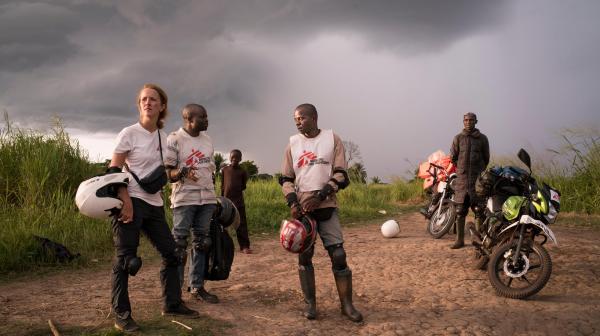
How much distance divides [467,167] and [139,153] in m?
5.26

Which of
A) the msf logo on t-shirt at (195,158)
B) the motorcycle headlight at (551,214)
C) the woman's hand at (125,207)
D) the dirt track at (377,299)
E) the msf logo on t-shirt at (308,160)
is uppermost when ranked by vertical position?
the msf logo on t-shirt at (195,158)

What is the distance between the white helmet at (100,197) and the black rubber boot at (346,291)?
194 cm

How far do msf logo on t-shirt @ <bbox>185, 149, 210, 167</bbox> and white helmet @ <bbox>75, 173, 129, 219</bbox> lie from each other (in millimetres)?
997

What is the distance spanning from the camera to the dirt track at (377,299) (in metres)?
4.47

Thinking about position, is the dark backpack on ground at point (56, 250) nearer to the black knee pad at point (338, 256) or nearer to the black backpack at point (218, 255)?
the black backpack at point (218, 255)

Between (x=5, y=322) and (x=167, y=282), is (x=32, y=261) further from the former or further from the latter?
(x=167, y=282)

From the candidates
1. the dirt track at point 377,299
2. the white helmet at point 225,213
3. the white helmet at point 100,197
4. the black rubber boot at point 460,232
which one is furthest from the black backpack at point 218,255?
the black rubber boot at point 460,232

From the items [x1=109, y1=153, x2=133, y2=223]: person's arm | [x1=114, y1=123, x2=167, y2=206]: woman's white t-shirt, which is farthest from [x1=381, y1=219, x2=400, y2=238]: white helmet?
[x1=109, y1=153, x2=133, y2=223]: person's arm

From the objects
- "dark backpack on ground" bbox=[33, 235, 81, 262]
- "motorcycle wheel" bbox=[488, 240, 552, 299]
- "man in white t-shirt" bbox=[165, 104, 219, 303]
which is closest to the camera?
"man in white t-shirt" bbox=[165, 104, 219, 303]

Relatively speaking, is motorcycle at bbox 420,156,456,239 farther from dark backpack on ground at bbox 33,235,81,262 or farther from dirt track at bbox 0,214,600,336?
dark backpack on ground at bbox 33,235,81,262

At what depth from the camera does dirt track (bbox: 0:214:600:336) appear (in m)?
4.47

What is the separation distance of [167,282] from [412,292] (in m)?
2.61

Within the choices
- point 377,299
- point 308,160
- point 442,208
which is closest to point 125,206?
point 308,160

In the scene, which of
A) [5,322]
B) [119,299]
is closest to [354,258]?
[119,299]
